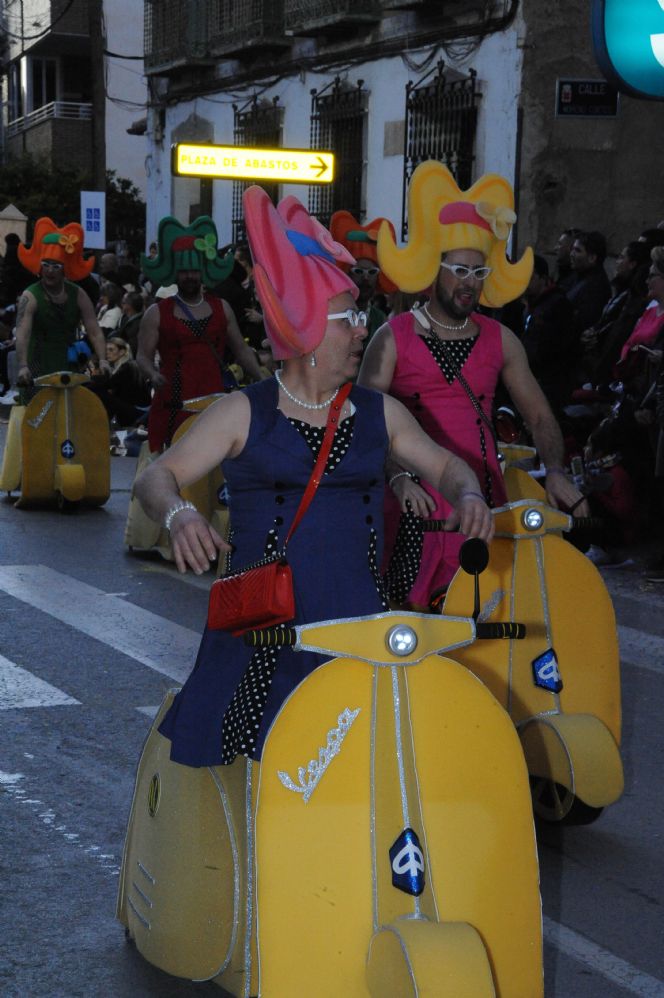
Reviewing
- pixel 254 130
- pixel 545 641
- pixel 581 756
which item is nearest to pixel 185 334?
pixel 545 641

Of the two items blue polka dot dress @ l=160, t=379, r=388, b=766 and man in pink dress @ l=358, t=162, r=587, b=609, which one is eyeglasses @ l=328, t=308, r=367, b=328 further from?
man in pink dress @ l=358, t=162, r=587, b=609

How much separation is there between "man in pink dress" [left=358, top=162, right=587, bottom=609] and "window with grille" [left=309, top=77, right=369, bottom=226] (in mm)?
17438

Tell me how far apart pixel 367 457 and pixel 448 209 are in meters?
2.24

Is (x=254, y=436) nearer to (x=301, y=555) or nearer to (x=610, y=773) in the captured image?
(x=301, y=555)

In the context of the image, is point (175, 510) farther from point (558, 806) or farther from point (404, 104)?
point (404, 104)

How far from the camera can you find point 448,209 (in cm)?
608

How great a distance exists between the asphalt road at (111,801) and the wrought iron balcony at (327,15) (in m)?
14.4

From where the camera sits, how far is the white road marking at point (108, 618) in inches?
309

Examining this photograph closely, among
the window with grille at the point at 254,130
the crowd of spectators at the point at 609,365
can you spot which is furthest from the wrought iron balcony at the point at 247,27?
the crowd of spectators at the point at 609,365

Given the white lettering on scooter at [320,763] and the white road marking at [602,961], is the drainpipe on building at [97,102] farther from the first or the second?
the white lettering on scooter at [320,763]

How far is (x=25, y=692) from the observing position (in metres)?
7.07

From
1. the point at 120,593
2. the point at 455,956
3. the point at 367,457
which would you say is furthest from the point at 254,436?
the point at 120,593

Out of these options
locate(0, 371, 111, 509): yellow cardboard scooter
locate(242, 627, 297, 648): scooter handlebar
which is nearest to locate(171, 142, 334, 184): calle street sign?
locate(0, 371, 111, 509): yellow cardboard scooter

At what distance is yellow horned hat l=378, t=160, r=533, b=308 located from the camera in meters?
6.07
